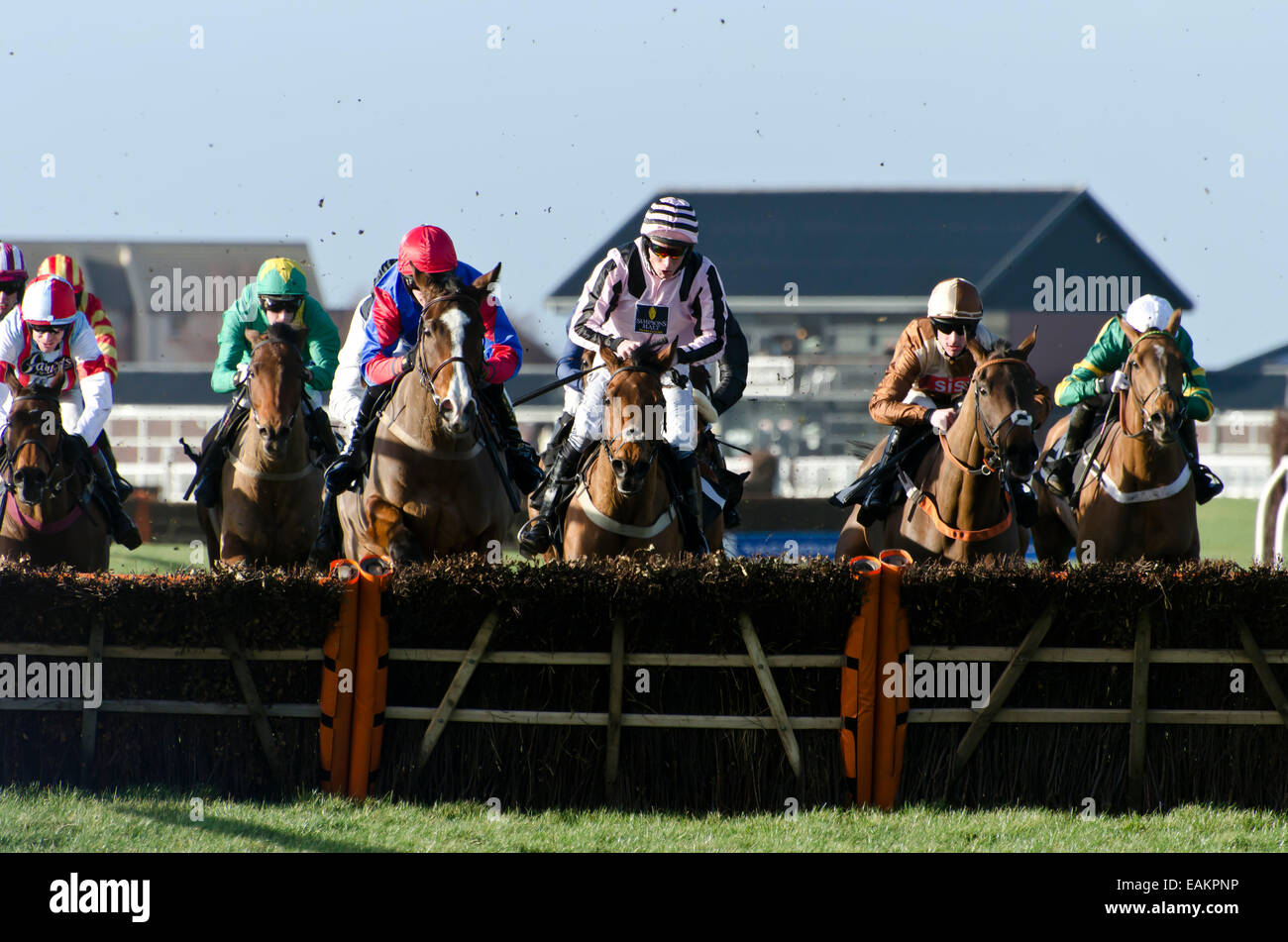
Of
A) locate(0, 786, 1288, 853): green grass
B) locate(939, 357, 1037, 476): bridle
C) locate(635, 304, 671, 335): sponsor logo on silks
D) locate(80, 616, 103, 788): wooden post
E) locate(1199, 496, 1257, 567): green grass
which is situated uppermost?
locate(635, 304, 671, 335): sponsor logo on silks

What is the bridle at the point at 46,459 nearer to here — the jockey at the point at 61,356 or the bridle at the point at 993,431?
the jockey at the point at 61,356

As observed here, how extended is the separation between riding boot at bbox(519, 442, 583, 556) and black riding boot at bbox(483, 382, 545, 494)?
0.36 metres

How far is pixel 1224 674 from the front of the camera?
5688 millimetres

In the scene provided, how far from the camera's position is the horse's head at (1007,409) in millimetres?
6156

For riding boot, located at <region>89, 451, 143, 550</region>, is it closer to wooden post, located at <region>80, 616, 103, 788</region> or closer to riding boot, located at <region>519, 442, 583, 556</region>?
wooden post, located at <region>80, 616, 103, 788</region>

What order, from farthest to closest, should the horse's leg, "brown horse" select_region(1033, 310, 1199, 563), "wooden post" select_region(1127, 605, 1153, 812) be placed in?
"brown horse" select_region(1033, 310, 1199, 563), the horse's leg, "wooden post" select_region(1127, 605, 1153, 812)

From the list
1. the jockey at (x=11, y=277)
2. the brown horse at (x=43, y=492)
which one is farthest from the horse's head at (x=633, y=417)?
the jockey at (x=11, y=277)

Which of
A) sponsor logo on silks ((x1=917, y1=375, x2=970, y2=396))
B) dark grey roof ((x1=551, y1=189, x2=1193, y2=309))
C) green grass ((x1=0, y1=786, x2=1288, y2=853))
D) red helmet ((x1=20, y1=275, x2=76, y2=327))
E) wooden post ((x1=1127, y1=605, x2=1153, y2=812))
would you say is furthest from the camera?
dark grey roof ((x1=551, y1=189, x2=1193, y2=309))

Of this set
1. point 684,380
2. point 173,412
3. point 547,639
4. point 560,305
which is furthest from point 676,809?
point 560,305

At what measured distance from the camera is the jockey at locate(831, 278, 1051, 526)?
7000 millimetres

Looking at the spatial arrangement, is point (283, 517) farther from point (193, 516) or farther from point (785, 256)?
point (785, 256)

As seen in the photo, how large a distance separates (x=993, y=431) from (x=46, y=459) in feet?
15.4

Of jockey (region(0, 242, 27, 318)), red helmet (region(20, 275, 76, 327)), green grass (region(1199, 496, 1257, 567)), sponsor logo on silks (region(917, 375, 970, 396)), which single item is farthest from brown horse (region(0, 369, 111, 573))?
green grass (region(1199, 496, 1257, 567))

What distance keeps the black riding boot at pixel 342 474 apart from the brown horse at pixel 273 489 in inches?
5.9
